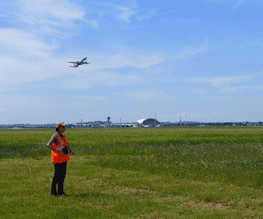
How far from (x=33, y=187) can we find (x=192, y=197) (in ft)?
22.9

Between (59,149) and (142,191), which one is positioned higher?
(59,149)

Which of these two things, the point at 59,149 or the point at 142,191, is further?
the point at 142,191

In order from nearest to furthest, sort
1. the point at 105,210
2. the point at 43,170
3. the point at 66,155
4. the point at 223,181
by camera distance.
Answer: the point at 105,210, the point at 66,155, the point at 223,181, the point at 43,170

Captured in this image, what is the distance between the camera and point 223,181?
43.1 ft

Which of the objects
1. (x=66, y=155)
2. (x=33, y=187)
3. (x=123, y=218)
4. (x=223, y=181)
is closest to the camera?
(x=123, y=218)

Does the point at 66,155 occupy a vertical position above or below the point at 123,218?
above

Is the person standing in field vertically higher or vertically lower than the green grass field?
higher

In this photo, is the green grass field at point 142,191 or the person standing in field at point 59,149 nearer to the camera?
the green grass field at point 142,191

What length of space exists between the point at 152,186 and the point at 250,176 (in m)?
4.95

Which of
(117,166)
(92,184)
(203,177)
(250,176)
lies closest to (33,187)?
Answer: (92,184)

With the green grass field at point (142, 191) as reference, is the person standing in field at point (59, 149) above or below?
above

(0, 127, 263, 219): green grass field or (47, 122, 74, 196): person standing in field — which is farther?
(47, 122, 74, 196): person standing in field

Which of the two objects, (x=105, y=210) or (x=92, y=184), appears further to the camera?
(x=92, y=184)

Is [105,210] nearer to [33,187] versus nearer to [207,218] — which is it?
[207,218]
